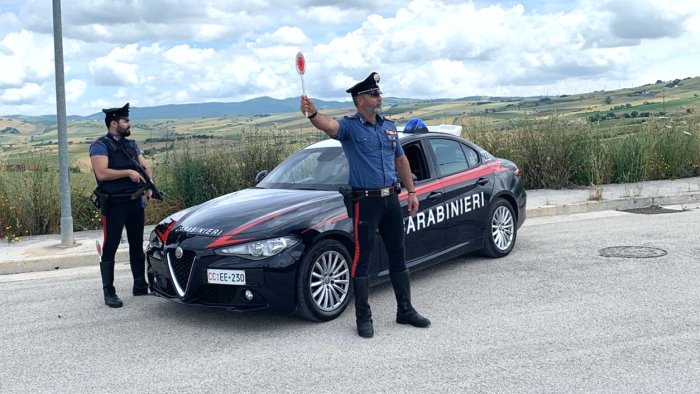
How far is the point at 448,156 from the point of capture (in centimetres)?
756

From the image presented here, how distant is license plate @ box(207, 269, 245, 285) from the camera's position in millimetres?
5438

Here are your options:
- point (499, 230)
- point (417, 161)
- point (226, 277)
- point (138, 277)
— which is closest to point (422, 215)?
point (417, 161)

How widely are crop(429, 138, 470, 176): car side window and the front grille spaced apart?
2.88m

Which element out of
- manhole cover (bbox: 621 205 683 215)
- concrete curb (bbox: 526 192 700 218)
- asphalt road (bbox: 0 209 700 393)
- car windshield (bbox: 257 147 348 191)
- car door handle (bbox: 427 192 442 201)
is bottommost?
asphalt road (bbox: 0 209 700 393)

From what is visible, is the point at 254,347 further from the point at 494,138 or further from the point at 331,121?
the point at 494,138

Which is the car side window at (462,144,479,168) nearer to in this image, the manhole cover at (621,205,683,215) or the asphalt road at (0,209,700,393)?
the asphalt road at (0,209,700,393)

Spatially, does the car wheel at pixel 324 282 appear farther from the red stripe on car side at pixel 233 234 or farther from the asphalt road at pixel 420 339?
the red stripe on car side at pixel 233 234

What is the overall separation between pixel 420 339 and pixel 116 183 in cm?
332

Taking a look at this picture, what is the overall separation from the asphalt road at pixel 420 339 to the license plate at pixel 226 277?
1.46ft

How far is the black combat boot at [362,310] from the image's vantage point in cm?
537

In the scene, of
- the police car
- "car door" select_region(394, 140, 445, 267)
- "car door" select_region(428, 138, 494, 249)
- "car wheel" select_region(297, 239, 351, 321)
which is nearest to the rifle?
the police car

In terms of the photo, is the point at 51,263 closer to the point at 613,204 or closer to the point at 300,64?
the point at 300,64

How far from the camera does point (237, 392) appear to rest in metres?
4.30

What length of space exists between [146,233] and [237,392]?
22.0 feet
